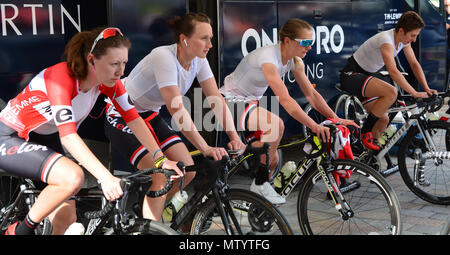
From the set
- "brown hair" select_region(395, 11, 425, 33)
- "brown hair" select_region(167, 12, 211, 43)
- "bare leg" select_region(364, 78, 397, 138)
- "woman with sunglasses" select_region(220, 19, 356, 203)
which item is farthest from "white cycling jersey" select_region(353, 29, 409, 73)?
"brown hair" select_region(167, 12, 211, 43)

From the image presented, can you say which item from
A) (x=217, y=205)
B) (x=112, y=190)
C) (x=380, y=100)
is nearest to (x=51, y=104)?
(x=112, y=190)

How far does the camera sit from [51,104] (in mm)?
2988

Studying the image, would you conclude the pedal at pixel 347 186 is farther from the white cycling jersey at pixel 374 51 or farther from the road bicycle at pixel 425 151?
the white cycling jersey at pixel 374 51

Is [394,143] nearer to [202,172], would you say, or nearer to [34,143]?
[202,172]

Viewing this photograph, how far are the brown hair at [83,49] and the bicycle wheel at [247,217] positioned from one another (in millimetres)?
1065

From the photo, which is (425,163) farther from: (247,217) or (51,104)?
(51,104)

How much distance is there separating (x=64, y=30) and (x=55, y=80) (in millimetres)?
1868

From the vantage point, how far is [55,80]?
3070mm

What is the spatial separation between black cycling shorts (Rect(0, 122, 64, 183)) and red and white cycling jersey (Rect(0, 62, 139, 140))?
0.21ft

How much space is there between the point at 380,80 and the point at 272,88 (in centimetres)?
209

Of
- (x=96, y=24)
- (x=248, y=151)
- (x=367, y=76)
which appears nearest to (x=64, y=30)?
(x=96, y=24)

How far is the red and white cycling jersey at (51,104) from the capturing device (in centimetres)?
296

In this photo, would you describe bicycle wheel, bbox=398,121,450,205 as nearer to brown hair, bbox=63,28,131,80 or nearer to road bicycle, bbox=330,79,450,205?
road bicycle, bbox=330,79,450,205

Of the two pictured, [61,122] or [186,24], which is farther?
[186,24]
